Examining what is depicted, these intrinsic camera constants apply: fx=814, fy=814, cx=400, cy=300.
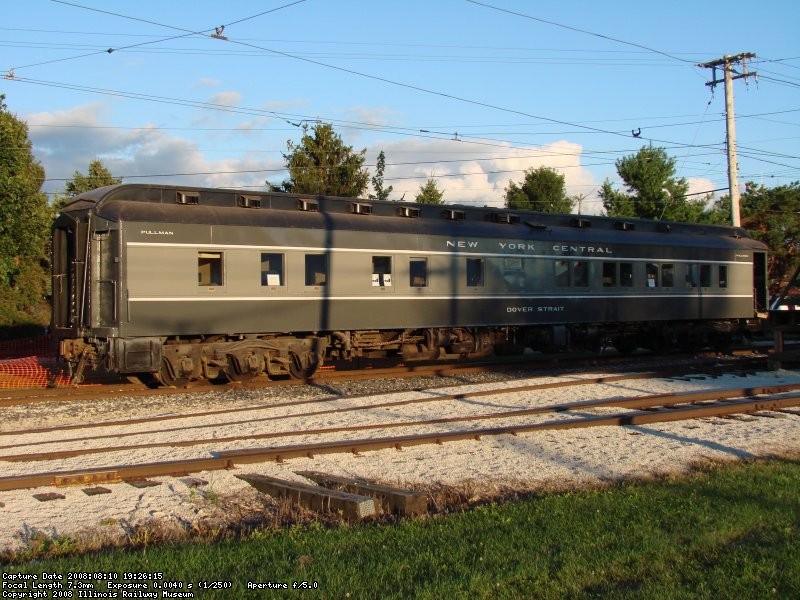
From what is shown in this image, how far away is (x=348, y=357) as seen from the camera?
1803 centimetres

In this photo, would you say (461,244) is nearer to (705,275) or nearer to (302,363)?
(302,363)

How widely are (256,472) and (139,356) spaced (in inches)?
282

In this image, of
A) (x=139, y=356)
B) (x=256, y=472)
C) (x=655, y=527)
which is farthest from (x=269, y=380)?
(x=655, y=527)

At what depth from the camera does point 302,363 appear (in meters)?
17.2

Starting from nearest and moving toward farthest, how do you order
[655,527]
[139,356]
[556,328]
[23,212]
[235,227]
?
[655,527] < [139,356] < [235,227] < [556,328] < [23,212]

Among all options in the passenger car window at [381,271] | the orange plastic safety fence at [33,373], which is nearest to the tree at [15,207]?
the orange plastic safety fence at [33,373]

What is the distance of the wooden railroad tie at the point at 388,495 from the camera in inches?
273

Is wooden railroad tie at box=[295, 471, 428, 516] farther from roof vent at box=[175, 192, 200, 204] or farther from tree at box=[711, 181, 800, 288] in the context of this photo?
tree at box=[711, 181, 800, 288]

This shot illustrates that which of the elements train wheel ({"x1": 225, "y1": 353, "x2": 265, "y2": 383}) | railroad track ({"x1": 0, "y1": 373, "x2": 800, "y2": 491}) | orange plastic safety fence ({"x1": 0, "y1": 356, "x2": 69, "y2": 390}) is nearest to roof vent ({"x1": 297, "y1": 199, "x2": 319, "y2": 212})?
train wheel ({"x1": 225, "y1": 353, "x2": 265, "y2": 383})

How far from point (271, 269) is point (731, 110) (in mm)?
23450

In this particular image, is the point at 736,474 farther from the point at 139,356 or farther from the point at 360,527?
the point at 139,356

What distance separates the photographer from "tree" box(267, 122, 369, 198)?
33.6m

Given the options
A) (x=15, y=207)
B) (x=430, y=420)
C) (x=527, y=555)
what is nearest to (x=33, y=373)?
(x=15, y=207)

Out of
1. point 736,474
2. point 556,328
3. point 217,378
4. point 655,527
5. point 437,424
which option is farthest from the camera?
point 556,328
